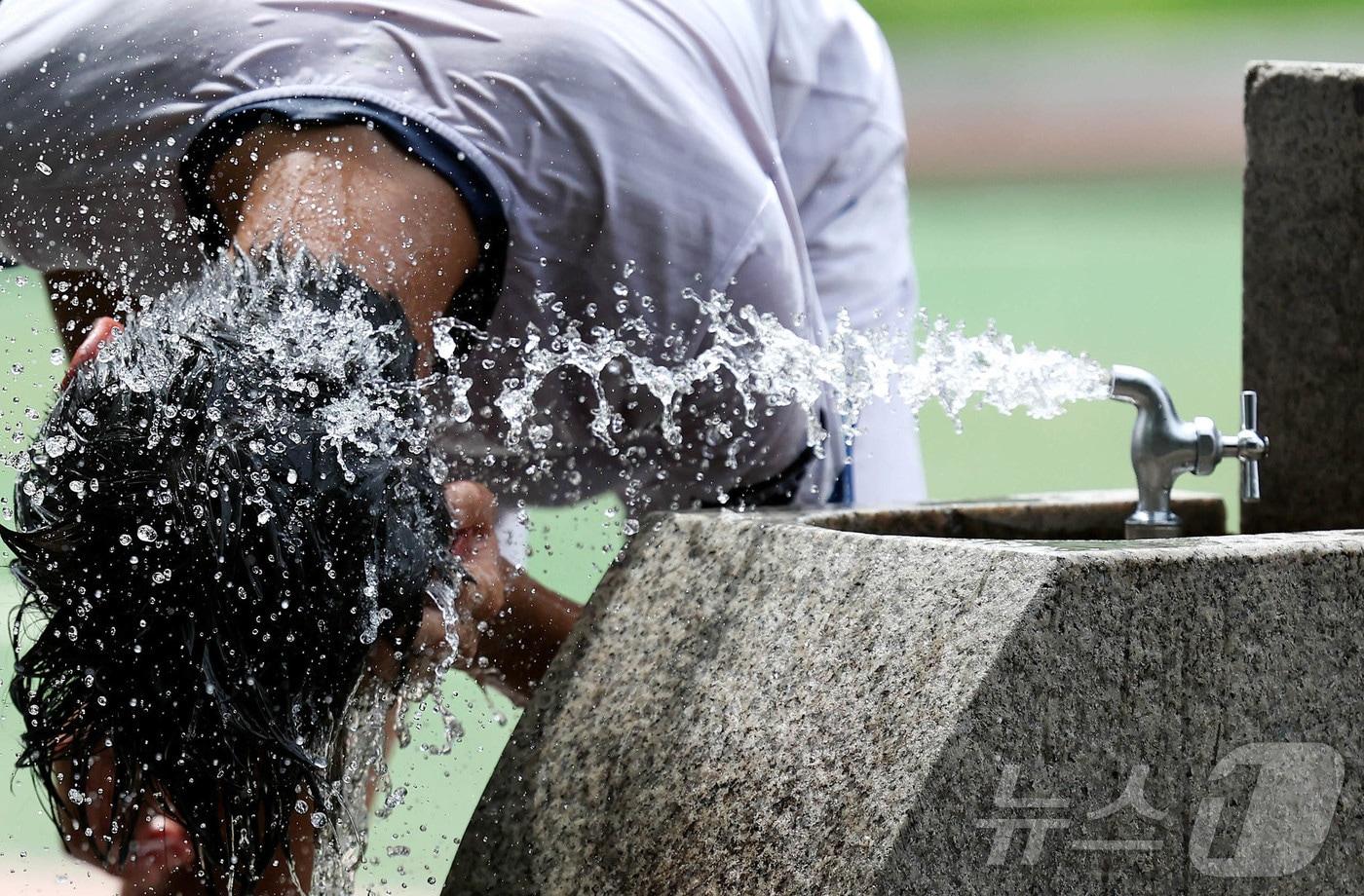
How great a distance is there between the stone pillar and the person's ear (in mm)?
1374

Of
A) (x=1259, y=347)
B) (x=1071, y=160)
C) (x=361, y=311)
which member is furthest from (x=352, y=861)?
(x=1071, y=160)

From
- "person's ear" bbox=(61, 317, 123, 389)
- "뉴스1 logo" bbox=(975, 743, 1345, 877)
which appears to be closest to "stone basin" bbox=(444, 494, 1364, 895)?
"뉴스1 logo" bbox=(975, 743, 1345, 877)

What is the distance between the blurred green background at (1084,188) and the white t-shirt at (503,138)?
385 cm

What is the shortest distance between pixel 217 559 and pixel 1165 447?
1058 millimetres

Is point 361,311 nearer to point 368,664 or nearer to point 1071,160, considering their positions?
point 368,664

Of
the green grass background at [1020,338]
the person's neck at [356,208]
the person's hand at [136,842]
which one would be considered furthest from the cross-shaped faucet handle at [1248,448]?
the person's hand at [136,842]

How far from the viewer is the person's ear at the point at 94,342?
1.78 metres

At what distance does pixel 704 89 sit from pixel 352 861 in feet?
3.45

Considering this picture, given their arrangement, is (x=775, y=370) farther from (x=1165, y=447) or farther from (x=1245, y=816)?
(x=1245, y=816)

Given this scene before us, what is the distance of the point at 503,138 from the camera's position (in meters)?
2.11

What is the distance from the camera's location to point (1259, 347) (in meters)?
2.31

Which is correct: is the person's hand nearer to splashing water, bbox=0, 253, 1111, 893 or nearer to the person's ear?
splashing water, bbox=0, 253, 1111, 893

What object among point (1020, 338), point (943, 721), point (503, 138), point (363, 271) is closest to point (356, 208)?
point (363, 271)

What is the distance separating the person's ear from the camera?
1.78 m
